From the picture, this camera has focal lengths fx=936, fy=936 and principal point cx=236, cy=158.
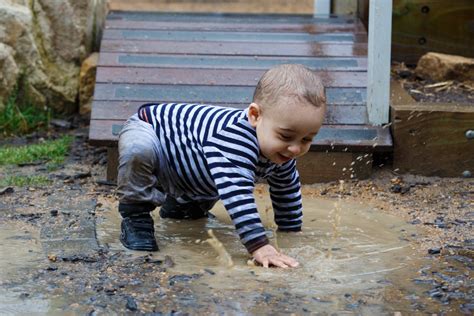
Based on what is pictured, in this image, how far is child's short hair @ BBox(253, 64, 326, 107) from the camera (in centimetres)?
379

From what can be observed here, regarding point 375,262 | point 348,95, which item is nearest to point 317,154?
point 348,95

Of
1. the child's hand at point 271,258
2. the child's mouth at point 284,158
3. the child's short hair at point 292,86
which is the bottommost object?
the child's hand at point 271,258

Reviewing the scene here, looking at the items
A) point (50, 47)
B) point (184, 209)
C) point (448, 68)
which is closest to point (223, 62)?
point (50, 47)

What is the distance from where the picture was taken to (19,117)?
21.9 ft

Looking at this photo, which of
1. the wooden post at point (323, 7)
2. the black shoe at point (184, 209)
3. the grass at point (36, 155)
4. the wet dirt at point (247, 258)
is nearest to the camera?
the wet dirt at point (247, 258)

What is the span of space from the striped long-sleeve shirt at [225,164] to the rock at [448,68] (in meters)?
Answer: 2.78

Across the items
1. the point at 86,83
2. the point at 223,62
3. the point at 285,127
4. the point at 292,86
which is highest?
the point at 292,86

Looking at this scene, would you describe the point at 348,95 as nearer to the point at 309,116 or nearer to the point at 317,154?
the point at 317,154

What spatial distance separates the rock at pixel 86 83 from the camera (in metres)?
6.95

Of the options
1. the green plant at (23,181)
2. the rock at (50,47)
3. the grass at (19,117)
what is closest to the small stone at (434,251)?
the green plant at (23,181)

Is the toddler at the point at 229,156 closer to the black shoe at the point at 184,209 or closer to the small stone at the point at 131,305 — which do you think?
the black shoe at the point at 184,209

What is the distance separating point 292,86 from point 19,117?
3372 millimetres

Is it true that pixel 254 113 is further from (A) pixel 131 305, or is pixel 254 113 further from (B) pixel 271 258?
(A) pixel 131 305

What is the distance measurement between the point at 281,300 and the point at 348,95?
279 centimetres
